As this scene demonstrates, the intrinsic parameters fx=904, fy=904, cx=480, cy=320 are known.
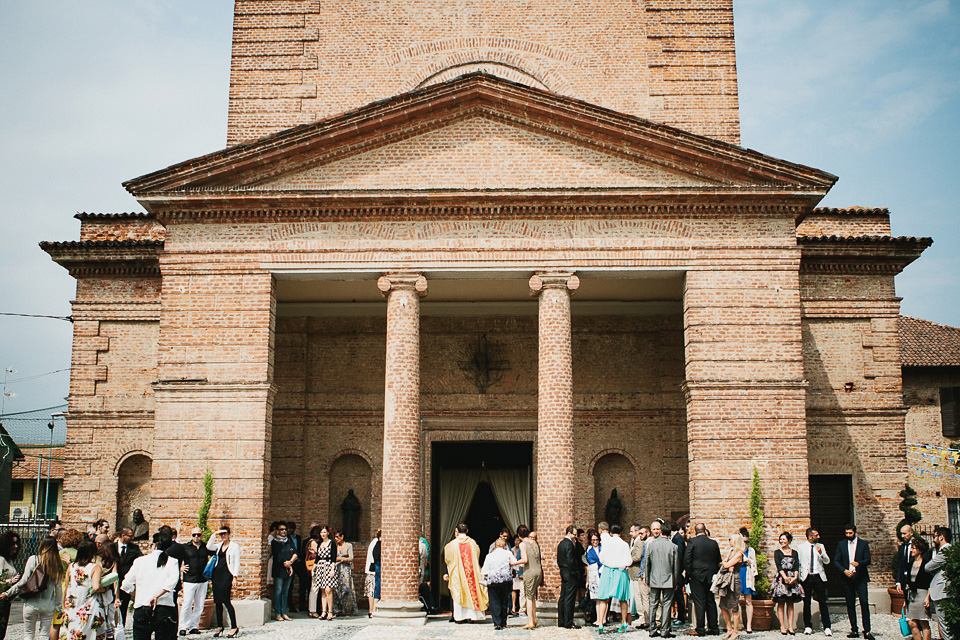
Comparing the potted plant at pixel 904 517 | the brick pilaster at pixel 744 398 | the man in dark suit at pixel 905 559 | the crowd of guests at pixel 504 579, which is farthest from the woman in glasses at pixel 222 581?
the potted plant at pixel 904 517

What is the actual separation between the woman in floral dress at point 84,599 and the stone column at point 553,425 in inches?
320

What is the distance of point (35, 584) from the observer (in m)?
9.69

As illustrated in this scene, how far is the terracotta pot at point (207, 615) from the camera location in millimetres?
15075

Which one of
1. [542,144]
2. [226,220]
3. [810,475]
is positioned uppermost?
[542,144]

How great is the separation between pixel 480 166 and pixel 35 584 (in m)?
10.8

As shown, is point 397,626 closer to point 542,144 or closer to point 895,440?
point 542,144

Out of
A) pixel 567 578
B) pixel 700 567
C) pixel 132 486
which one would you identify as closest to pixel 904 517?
pixel 700 567

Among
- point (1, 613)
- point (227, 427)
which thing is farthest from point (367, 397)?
point (1, 613)

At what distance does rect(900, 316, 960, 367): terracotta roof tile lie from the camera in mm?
28267

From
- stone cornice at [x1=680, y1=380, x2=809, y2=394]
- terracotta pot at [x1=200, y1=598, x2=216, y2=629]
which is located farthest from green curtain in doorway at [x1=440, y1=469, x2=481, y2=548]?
terracotta pot at [x1=200, y1=598, x2=216, y2=629]

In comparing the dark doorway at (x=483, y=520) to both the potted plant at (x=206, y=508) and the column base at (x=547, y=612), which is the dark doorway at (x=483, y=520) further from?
the potted plant at (x=206, y=508)

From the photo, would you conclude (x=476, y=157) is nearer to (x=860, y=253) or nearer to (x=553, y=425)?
(x=553, y=425)

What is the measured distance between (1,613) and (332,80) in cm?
1507

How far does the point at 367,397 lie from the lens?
67.9ft
